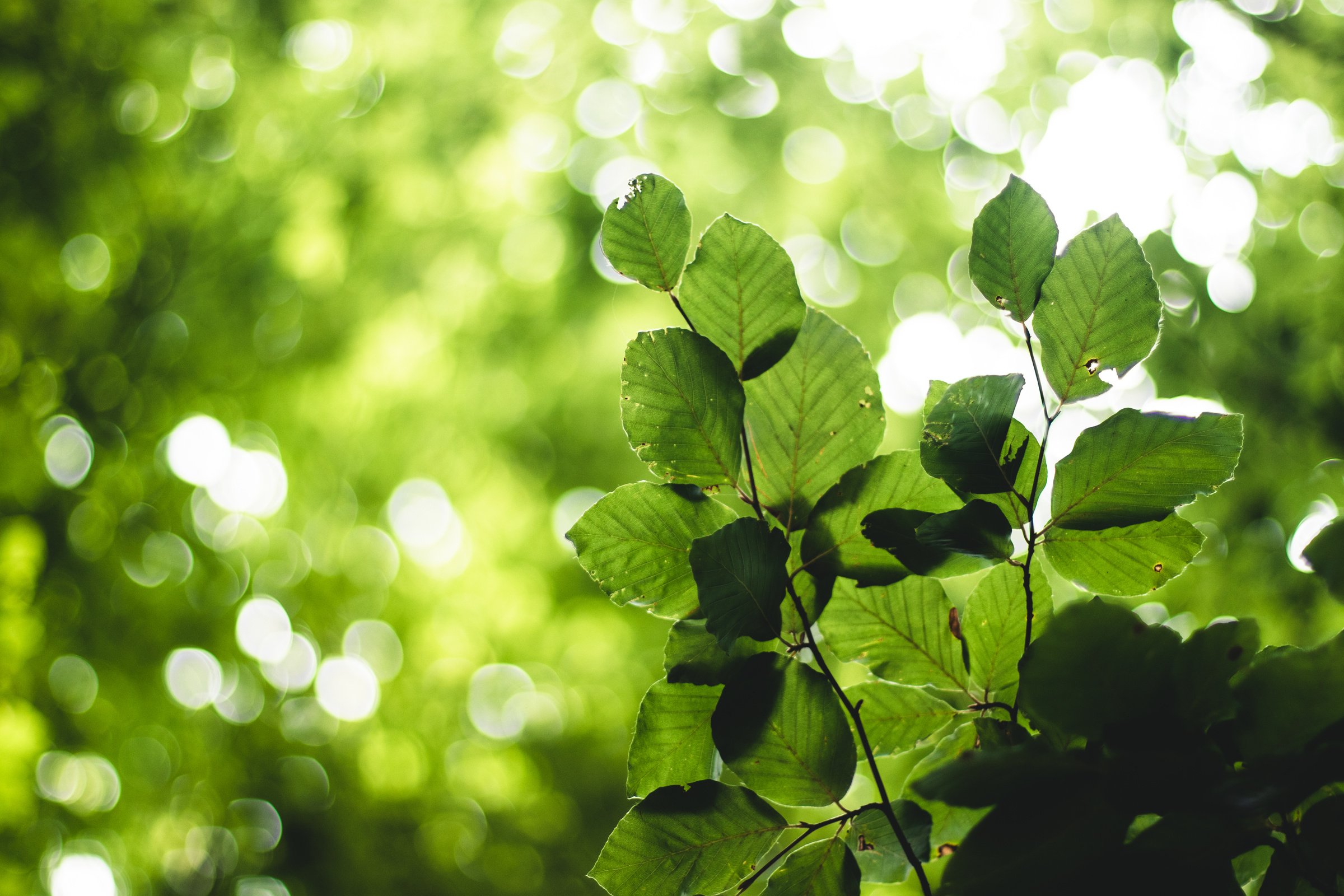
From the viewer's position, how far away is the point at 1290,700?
0.19 m

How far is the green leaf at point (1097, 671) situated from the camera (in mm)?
185

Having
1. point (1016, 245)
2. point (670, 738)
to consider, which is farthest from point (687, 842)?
point (1016, 245)

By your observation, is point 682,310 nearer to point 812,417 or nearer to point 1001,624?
point 812,417

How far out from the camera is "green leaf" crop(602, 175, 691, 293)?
0.27m

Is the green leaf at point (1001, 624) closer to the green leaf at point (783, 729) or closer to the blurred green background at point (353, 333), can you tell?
the green leaf at point (783, 729)

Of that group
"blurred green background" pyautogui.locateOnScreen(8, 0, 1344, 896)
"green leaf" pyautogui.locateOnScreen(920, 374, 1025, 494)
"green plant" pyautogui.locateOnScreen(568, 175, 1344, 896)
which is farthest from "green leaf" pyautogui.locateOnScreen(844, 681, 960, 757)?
"blurred green background" pyautogui.locateOnScreen(8, 0, 1344, 896)

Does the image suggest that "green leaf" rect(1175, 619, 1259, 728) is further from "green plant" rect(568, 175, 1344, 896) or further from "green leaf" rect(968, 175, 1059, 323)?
"green leaf" rect(968, 175, 1059, 323)

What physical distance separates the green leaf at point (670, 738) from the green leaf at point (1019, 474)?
129 millimetres

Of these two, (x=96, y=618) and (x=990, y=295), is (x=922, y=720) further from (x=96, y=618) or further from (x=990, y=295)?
(x=96, y=618)

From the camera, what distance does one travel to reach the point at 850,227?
2.37 m

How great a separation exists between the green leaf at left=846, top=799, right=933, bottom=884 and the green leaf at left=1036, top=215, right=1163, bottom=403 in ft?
0.54

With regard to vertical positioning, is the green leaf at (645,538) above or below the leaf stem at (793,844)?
above

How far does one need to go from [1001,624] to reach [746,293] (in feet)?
0.55

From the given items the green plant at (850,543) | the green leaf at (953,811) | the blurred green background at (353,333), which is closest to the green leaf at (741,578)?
the green plant at (850,543)
